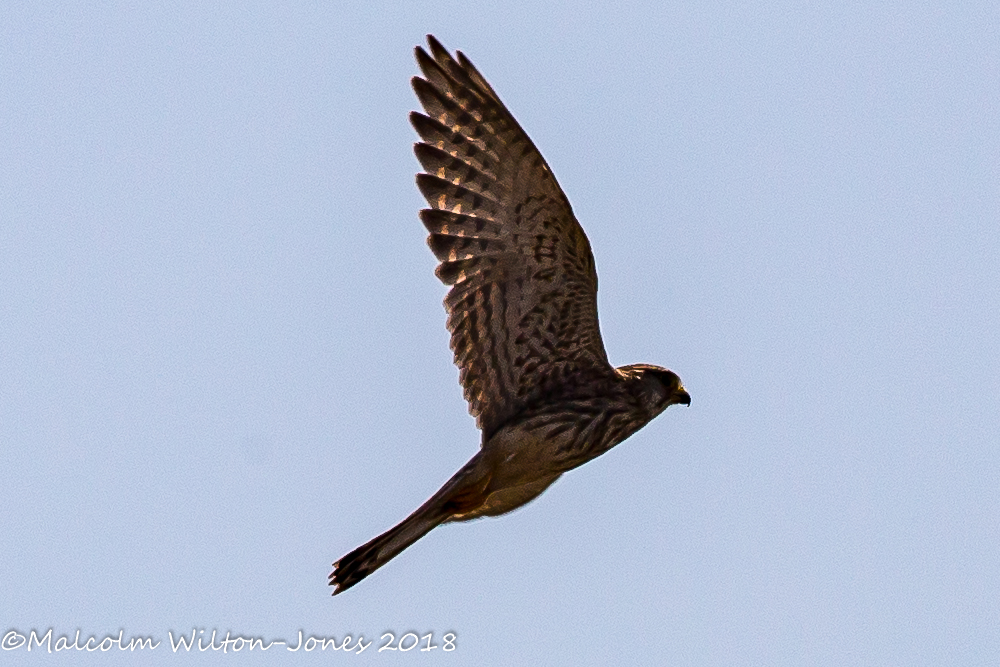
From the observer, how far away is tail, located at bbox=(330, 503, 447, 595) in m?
10.0

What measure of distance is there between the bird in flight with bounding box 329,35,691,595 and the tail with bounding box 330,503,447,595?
1.15ft

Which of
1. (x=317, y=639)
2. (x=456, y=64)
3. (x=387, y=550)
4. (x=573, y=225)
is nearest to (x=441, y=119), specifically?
(x=456, y=64)

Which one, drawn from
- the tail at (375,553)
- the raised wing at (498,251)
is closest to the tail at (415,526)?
the tail at (375,553)

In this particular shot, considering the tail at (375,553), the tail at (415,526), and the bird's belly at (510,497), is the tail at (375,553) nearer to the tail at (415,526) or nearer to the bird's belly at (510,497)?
the tail at (415,526)

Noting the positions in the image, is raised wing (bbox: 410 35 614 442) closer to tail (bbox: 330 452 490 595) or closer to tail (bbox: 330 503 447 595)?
tail (bbox: 330 452 490 595)

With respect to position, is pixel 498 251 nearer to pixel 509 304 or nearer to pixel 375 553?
pixel 509 304

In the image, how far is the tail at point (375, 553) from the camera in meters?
10.0

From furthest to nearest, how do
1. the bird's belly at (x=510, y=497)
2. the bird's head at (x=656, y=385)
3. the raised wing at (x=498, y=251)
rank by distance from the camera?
the bird's head at (x=656, y=385), the bird's belly at (x=510, y=497), the raised wing at (x=498, y=251)

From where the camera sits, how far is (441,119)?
10859 millimetres

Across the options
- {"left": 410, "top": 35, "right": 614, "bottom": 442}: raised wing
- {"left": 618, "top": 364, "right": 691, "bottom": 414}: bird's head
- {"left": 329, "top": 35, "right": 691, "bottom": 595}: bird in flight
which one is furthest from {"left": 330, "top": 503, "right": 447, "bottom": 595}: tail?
{"left": 618, "top": 364, "right": 691, "bottom": 414}: bird's head

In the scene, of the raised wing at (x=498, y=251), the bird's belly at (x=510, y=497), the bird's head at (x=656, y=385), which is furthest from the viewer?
the bird's head at (x=656, y=385)

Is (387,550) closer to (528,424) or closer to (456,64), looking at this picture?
(528,424)

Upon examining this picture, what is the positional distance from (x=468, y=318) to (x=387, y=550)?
1938mm

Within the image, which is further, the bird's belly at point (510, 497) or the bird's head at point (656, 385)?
the bird's head at point (656, 385)
